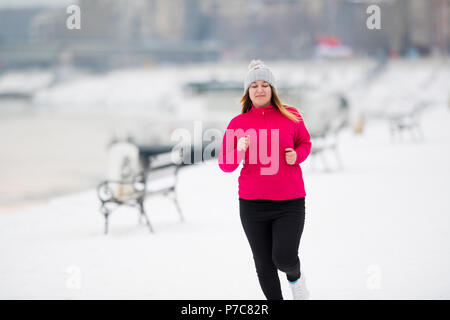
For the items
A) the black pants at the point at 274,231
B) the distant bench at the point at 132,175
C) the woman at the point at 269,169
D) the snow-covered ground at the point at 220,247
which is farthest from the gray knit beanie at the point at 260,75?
the distant bench at the point at 132,175

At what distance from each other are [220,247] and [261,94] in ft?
9.94

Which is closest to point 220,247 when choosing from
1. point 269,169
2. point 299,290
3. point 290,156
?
point 299,290

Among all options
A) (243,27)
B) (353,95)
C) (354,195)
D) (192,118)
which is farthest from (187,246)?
(243,27)

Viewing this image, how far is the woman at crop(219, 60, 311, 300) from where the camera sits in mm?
3717

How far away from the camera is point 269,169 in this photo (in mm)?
3732

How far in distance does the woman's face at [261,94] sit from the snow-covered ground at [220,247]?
174 cm

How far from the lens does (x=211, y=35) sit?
136500 mm

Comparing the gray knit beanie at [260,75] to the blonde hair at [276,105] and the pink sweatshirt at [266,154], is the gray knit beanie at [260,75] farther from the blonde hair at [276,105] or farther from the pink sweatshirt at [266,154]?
the pink sweatshirt at [266,154]

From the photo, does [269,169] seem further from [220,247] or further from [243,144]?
[220,247]

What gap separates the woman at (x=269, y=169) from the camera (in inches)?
146


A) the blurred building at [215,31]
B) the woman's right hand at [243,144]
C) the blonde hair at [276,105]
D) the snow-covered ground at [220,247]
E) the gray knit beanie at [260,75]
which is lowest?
the snow-covered ground at [220,247]

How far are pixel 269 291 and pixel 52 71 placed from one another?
11625 cm

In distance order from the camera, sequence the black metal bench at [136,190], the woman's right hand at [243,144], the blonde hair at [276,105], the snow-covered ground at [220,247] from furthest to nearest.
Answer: the black metal bench at [136,190]
the snow-covered ground at [220,247]
the blonde hair at [276,105]
the woman's right hand at [243,144]

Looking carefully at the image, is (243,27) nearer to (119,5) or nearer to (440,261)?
(119,5)
